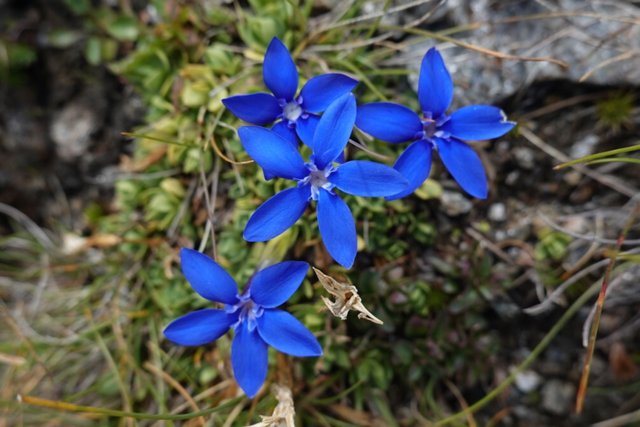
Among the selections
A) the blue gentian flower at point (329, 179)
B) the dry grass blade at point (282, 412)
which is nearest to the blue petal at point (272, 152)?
the blue gentian flower at point (329, 179)

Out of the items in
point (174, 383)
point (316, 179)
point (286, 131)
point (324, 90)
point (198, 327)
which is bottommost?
point (174, 383)

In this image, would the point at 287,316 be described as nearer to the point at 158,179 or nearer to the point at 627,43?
the point at 158,179

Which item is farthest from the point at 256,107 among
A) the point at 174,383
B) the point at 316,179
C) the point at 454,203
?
the point at 174,383

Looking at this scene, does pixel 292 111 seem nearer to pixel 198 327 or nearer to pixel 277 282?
pixel 277 282

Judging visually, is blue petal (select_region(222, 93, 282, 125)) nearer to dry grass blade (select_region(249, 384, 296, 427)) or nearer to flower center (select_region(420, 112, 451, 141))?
flower center (select_region(420, 112, 451, 141))

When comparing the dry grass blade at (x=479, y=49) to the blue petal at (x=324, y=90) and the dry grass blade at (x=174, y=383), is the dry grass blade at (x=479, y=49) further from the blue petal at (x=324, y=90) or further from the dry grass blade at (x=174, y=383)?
the dry grass blade at (x=174, y=383)

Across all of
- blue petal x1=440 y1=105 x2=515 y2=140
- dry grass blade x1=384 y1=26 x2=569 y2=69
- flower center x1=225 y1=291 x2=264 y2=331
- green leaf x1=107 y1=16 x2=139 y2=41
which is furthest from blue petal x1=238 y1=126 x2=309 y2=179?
green leaf x1=107 y1=16 x2=139 y2=41
